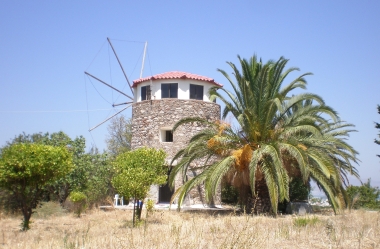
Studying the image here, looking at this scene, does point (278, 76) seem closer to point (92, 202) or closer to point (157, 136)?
point (157, 136)

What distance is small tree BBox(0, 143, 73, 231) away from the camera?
1459cm

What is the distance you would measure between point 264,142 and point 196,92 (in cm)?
791

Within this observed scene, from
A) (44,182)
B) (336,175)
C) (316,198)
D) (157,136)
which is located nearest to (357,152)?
(336,175)

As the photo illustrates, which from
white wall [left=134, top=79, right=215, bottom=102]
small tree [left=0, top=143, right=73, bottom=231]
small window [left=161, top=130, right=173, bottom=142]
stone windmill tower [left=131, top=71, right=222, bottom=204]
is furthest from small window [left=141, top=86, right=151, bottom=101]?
small tree [left=0, top=143, right=73, bottom=231]

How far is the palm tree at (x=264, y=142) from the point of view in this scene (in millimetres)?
17000

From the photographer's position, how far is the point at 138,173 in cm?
1567

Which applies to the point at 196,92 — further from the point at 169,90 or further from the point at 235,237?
the point at 235,237

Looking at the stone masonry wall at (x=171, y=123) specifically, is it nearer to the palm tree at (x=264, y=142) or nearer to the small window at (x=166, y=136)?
the small window at (x=166, y=136)

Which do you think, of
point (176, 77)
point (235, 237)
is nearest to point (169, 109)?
point (176, 77)

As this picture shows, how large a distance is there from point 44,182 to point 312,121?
1075 cm

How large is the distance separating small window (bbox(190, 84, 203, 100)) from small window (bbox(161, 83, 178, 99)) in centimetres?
94

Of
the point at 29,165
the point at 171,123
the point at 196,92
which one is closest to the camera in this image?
the point at 29,165

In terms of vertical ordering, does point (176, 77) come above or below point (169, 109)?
above

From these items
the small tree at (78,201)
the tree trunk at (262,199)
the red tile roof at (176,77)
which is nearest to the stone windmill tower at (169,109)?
the red tile roof at (176,77)
